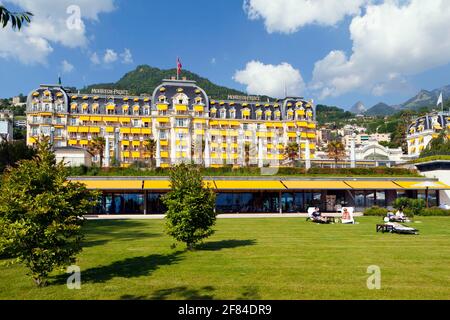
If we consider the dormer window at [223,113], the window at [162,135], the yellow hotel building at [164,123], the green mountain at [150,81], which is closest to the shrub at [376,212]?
the yellow hotel building at [164,123]

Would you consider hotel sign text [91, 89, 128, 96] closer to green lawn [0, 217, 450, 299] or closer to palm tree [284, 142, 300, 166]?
palm tree [284, 142, 300, 166]

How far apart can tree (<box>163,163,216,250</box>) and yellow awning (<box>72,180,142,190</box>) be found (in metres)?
22.2

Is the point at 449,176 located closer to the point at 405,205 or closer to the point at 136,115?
the point at 405,205

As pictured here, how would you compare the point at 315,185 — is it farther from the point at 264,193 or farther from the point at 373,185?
the point at 373,185

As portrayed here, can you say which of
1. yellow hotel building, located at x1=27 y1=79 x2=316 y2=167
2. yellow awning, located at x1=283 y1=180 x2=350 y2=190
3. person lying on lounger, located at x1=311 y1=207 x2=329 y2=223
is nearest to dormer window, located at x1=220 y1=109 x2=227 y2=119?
A: yellow hotel building, located at x1=27 y1=79 x2=316 y2=167

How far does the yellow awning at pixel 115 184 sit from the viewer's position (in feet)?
122

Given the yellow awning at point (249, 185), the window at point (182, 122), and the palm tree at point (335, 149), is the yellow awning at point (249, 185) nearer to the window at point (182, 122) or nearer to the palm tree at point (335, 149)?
the palm tree at point (335, 149)

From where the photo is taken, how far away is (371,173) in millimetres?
45781

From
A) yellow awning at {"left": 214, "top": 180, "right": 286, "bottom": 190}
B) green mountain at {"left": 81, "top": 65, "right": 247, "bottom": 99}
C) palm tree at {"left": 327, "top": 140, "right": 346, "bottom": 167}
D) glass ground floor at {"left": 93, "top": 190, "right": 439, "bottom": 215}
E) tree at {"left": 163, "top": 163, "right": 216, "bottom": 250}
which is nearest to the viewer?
tree at {"left": 163, "top": 163, "right": 216, "bottom": 250}

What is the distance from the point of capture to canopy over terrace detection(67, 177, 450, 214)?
129 ft

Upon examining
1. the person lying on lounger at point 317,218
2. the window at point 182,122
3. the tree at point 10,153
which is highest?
the window at point 182,122

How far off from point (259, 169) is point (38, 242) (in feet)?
118

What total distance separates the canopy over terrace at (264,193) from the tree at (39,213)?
86.9ft
